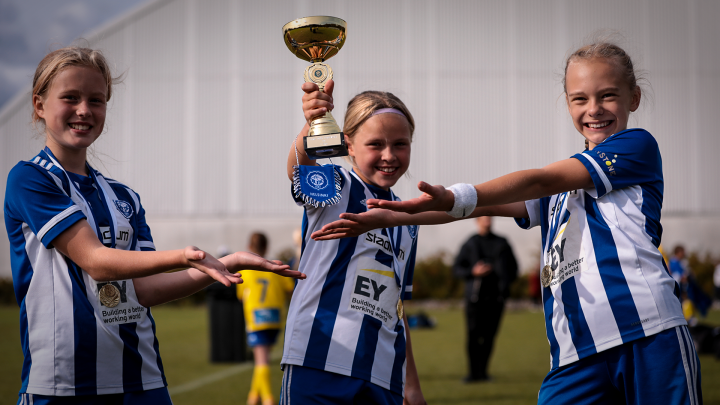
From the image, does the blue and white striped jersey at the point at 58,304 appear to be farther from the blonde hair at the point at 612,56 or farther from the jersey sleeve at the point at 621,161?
the blonde hair at the point at 612,56

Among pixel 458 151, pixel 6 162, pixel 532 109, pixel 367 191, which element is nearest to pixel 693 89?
pixel 532 109

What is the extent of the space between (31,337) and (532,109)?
982 inches

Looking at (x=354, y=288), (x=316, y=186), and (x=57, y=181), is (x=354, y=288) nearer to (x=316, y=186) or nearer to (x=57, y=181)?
(x=316, y=186)

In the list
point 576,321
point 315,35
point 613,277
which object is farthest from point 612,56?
point 315,35

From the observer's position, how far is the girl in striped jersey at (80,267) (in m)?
1.98

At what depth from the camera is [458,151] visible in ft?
83.0

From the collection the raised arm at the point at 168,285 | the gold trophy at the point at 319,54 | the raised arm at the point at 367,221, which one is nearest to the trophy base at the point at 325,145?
the gold trophy at the point at 319,54

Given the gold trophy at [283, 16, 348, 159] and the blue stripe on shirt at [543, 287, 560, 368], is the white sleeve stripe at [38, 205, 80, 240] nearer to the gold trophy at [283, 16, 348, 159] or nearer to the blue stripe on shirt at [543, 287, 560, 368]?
the gold trophy at [283, 16, 348, 159]

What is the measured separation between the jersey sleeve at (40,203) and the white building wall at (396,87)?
891 inches

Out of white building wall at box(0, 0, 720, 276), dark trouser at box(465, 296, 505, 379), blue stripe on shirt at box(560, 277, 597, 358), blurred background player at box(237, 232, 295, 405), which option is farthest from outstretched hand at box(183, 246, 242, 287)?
white building wall at box(0, 0, 720, 276)

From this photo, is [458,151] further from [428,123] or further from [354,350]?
[354,350]

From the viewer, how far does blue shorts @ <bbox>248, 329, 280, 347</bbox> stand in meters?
6.95

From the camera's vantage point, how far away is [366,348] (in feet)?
7.68

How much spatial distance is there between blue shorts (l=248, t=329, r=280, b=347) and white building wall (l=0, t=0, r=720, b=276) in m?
17.7
